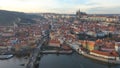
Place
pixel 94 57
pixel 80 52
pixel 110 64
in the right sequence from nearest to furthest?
1. pixel 110 64
2. pixel 94 57
3. pixel 80 52

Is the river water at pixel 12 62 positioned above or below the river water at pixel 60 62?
above

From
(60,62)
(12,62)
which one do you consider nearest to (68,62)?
(60,62)

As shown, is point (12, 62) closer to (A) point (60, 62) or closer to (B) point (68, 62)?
(A) point (60, 62)

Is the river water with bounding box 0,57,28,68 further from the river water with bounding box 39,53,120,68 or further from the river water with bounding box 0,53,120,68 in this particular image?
the river water with bounding box 39,53,120,68

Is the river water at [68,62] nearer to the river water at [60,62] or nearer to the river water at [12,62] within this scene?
the river water at [60,62]

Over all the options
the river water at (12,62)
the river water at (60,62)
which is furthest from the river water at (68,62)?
the river water at (12,62)

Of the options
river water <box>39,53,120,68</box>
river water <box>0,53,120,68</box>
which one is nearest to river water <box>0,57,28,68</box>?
river water <box>0,53,120,68</box>

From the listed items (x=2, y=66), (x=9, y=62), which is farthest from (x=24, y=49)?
(x=2, y=66)

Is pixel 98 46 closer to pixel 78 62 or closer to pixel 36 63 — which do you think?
pixel 78 62

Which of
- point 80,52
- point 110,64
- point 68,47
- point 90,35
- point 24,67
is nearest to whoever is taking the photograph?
point 24,67

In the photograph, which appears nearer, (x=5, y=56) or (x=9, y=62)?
(x=9, y=62)
